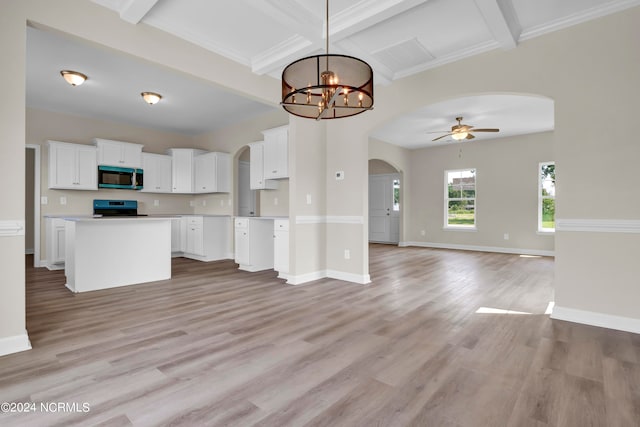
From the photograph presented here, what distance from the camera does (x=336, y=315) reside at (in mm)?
3055

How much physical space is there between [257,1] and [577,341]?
3.74m

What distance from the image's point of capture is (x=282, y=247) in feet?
15.4

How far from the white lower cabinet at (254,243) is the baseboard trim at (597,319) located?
385 cm

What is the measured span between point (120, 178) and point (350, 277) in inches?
195

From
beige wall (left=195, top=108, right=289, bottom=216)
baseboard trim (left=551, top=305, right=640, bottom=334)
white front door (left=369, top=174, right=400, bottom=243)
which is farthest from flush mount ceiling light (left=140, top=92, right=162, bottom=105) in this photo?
white front door (left=369, top=174, right=400, bottom=243)

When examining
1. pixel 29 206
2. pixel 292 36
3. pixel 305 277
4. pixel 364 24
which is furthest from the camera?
pixel 29 206

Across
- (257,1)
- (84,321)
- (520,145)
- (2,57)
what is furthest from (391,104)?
(520,145)

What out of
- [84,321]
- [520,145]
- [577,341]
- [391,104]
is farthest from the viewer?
[520,145]

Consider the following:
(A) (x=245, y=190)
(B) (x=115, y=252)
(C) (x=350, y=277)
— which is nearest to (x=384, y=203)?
(A) (x=245, y=190)

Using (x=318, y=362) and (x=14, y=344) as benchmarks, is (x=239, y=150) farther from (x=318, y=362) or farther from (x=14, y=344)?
(x=318, y=362)

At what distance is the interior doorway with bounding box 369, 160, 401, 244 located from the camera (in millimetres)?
9422

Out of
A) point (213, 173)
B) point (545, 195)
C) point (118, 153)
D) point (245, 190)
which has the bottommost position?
point (545, 195)

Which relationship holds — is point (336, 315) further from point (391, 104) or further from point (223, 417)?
point (391, 104)

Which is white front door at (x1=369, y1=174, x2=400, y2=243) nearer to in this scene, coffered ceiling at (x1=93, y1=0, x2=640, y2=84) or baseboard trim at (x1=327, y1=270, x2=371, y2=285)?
baseboard trim at (x1=327, y1=270, x2=371, y2=285)
